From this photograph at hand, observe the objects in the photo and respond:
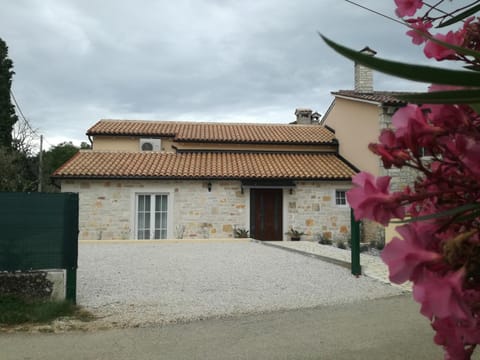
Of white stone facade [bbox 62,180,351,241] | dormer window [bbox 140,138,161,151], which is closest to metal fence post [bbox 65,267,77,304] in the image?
white stone facade [bbox 62,180,351,241]

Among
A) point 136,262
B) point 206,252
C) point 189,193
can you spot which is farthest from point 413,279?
point 189,193

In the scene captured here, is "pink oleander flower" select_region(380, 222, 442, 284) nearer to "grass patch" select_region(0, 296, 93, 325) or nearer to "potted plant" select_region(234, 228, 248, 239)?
"grass patch" select_region(0, 296, 93, 325)

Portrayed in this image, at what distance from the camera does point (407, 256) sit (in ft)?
1.82

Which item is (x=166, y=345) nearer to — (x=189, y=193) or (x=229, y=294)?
(x=229, y=294)

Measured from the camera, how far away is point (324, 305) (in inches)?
203

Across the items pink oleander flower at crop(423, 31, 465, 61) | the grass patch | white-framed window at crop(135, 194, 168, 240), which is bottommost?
the grass patch

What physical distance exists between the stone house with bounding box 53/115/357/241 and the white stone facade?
3cm

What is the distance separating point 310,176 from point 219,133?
5.11m

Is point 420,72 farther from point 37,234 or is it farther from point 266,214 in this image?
point 266,214

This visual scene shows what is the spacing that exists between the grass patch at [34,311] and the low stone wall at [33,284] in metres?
0.10

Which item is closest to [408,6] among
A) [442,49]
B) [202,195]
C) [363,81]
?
[442,49]

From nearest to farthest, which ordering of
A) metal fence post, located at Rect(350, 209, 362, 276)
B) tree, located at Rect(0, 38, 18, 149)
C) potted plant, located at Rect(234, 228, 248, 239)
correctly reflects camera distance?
metal fence post, located at Rect(350, 209, 362, 276) → potted plant, located at Rect(234, 228, 248, 239) → tree, located at Rect(0, 38, 18, 149)

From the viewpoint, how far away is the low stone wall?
4805 mm

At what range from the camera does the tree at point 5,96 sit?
68.3 ft
